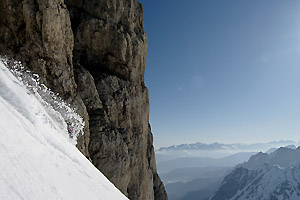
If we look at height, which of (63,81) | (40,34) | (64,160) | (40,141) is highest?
(40,34)

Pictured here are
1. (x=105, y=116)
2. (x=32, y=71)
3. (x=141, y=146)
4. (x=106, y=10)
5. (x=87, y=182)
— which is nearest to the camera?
(x=87, y=182)

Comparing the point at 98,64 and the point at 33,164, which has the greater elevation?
the point at 98,64

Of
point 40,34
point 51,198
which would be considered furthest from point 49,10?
point 51,198

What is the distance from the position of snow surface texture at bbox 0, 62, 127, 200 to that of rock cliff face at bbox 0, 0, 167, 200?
9269 millimetres

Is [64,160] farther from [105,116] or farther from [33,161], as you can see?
[105,116]

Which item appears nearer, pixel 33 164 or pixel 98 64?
pixel 33 164

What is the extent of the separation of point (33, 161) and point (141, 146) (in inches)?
991

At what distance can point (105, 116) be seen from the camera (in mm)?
23641

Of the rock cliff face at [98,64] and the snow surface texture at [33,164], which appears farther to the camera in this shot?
the rock cliff face at [98,64]

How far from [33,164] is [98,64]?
2202cm

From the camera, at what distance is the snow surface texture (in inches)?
199

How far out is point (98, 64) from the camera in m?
26.9

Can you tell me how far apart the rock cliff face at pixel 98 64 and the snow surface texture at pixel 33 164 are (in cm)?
927

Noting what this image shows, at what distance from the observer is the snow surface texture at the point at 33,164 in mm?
5059
